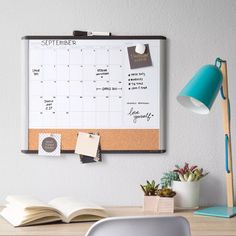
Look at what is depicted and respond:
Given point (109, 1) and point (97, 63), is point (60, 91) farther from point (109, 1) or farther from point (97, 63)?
point (109, 1)

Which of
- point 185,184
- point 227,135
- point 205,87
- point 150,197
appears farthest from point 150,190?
point 205,87

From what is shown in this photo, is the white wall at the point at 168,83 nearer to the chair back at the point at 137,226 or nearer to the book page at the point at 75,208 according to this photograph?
the book page at the point at 75,208

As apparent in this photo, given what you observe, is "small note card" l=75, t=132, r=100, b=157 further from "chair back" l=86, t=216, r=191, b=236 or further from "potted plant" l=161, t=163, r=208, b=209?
"chair back" l=86, t=216, r=191, b=236

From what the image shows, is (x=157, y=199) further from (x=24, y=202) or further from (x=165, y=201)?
(x=24, y=202)

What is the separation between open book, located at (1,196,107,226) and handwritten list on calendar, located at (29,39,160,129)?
414 mm

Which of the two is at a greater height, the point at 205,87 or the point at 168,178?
the point at 205,87

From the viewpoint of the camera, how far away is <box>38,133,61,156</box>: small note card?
7.79 ft

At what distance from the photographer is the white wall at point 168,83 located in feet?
7.82

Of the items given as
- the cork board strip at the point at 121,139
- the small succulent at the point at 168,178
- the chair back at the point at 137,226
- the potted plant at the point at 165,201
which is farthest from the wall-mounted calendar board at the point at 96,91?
the chair back at the point at 137,226

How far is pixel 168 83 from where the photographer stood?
2.39 meters

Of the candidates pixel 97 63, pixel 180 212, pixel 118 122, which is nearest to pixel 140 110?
pixel 118 122

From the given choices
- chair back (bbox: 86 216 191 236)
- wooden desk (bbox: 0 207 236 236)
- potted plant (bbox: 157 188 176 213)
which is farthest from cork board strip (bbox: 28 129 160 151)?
chair back (bbox: 86 216 191 236)

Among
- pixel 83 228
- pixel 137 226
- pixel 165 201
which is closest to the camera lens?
pixel 137 226

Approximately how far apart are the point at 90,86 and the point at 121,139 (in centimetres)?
26
